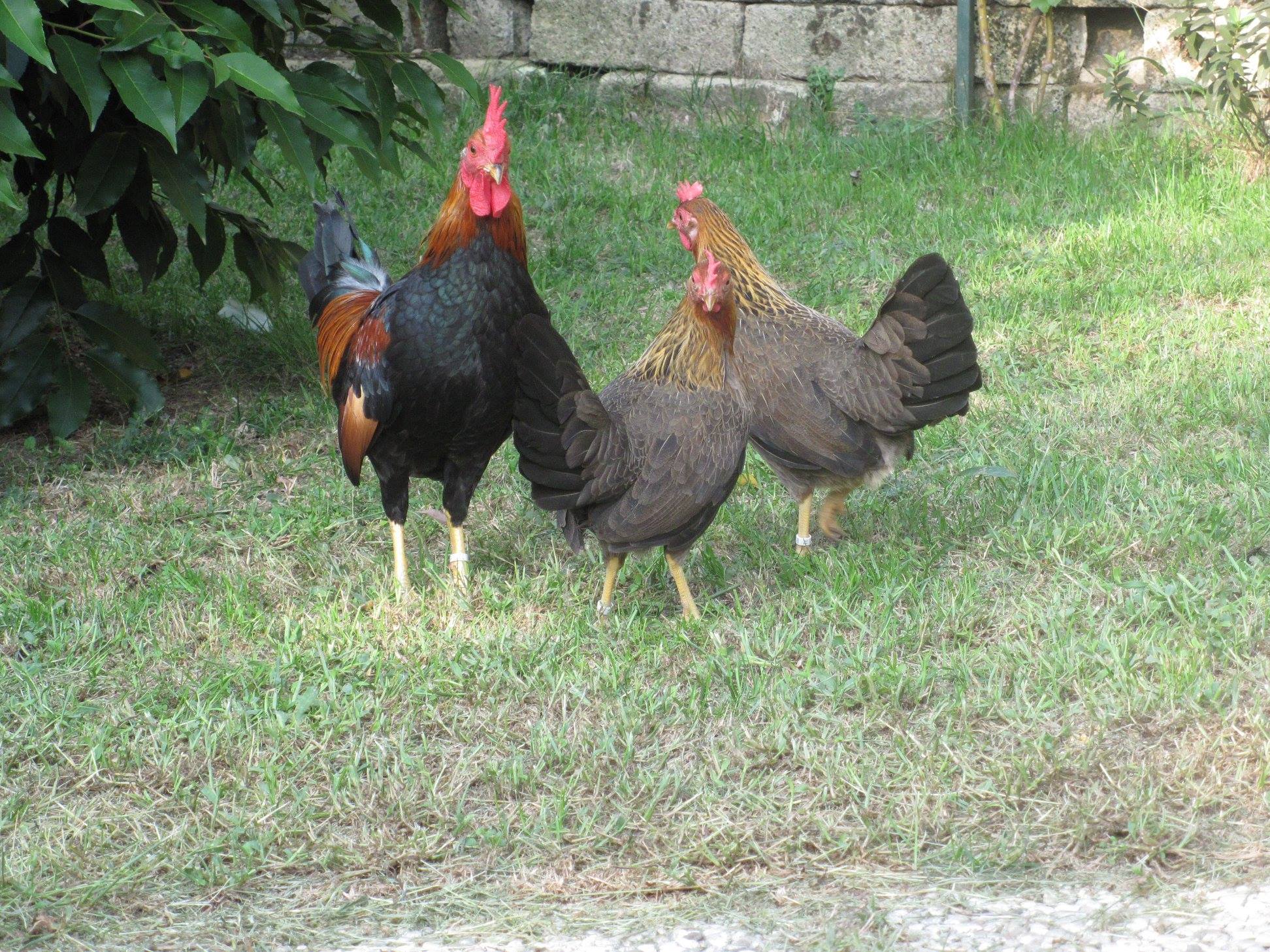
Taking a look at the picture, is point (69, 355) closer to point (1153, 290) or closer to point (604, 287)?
point (604, 287)

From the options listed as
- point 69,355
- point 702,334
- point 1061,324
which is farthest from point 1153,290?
point 69,355

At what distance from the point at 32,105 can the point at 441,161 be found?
365cm

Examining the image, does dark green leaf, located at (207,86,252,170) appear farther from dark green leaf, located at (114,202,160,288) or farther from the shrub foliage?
dark green leaf, located at (114,202,160,288)

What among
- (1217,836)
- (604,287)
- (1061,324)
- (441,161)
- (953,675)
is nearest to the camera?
(1217,836)

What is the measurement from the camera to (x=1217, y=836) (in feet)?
10.4

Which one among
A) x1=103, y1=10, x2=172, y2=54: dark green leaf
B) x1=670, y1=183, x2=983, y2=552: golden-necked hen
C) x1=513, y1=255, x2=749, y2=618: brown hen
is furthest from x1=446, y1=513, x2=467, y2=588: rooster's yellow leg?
x1=103, y1=10, x2=172, y2=54: dark green leaf

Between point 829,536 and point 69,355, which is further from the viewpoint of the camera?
point 69,355

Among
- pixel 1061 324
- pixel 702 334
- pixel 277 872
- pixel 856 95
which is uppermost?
pixel 856 95

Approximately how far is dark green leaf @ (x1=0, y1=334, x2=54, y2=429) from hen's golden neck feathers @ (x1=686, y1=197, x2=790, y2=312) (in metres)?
2.66

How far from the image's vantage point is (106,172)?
482 centimetres

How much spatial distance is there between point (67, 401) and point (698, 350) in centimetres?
273

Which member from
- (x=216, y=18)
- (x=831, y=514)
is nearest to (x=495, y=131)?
(x=216, y=18)

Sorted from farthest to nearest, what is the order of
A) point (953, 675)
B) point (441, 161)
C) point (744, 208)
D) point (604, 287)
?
point (441, 161)
point (744, 208)
point (604, 287)
point (953, 675)

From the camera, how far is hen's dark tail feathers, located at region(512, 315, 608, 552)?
3.79m
